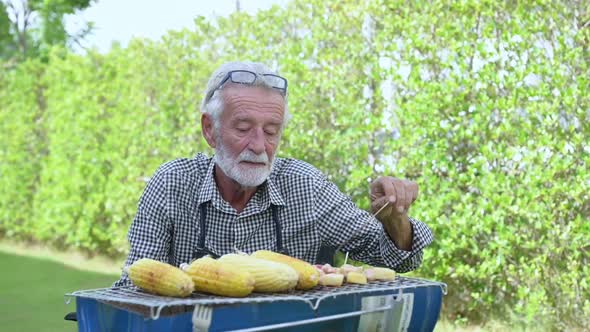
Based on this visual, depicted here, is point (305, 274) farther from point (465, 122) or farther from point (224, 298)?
point (465, 122)

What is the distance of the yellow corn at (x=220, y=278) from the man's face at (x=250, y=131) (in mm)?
724

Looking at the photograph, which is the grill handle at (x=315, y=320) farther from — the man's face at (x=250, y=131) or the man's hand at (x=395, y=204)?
the man's face at (x=250, y=131)

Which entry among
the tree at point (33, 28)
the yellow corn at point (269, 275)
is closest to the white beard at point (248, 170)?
the yellow corn at point (269, 275)

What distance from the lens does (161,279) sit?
6.87ft

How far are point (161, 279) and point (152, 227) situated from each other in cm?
89

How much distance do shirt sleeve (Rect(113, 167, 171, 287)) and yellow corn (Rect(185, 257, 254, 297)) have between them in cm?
77

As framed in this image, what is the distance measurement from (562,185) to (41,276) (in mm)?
6549

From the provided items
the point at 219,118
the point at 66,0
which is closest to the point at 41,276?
the point at 219,118

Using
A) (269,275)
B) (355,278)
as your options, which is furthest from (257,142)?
(269,275)

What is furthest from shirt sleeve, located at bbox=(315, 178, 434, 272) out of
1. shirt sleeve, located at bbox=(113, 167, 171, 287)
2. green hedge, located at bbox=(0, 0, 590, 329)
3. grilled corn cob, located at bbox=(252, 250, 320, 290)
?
green hedge, located at bbox=(0, 0, 590, 329)

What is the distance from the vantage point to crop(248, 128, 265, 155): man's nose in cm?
284

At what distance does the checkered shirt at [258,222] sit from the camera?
2.96 meters

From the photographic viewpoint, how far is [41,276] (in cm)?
994

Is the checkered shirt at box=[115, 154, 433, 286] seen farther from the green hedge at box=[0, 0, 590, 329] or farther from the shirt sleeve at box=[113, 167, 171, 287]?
the green hedge at box=[0, 0, 590, 329]
